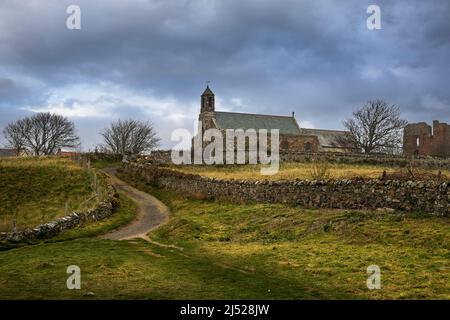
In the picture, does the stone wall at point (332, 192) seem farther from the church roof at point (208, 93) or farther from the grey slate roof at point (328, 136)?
the grey slate roof at point (328, 136)

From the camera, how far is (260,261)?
51.7 feet

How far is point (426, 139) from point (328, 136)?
18.1 metres

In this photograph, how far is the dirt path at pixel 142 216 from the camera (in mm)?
24438

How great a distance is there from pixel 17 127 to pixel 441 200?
91.0 meters

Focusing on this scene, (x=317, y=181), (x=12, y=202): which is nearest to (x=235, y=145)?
(x=12, y=202)

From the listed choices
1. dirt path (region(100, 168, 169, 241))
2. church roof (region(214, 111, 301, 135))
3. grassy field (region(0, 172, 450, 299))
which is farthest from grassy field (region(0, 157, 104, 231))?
church roof (region(214, 111, 301, 135))

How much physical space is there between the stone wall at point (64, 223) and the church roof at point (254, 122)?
46.5m

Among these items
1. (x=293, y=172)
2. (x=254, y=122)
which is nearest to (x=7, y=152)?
(x=254, y=122)

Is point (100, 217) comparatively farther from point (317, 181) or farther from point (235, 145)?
point (235, 145)

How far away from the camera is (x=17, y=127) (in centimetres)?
9212

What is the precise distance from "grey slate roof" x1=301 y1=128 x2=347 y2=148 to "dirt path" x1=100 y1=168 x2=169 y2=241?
5045cm

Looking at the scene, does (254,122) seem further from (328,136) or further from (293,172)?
(293,172)

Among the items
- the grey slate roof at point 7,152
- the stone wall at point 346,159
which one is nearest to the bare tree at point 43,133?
the grey slate roof at point 7,152
